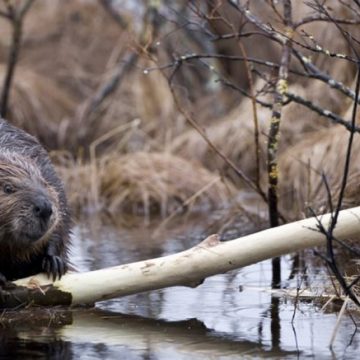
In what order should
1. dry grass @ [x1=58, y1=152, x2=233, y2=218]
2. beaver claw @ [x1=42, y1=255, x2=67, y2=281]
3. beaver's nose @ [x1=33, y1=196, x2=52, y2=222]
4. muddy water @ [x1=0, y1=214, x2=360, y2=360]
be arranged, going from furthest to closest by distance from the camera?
dry grass @ [x1=58, y1=152, x2=233, y2=218], beaver claw @ [x1=42, y1=255, x2=67, y2=281], beaver's nose @ [x1=33, y1=196, x2=52, y2=222], muddy water @ [x1=0, y1=214, x2=360, y2=360]

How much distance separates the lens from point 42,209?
4344 millimetres

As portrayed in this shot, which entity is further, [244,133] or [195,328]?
[244,133]

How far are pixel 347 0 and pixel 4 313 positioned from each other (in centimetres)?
427

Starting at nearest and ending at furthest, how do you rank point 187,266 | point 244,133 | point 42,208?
1. point 187,266
2. point 42,208
3. point 244,133

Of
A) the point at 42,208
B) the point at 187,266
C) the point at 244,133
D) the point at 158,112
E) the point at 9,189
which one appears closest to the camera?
the point at 187,266

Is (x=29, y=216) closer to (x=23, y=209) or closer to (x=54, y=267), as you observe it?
(x=23, y=209)

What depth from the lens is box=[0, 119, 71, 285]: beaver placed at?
172 inches

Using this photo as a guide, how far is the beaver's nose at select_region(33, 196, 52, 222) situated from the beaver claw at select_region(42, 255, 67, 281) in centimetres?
25

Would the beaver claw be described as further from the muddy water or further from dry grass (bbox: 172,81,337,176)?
dry grass (bbox: 172,81,337,176)

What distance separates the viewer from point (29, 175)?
14.9 ft

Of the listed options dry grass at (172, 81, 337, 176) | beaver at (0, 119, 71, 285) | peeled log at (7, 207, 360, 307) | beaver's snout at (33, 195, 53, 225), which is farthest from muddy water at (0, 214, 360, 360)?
dry grass at (172, 81, 337, 176)

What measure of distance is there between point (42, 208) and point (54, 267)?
30cm

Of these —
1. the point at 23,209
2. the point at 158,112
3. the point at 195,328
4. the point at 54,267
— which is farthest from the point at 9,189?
the point at 158,112

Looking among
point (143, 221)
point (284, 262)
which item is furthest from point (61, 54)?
point (284, 262)
